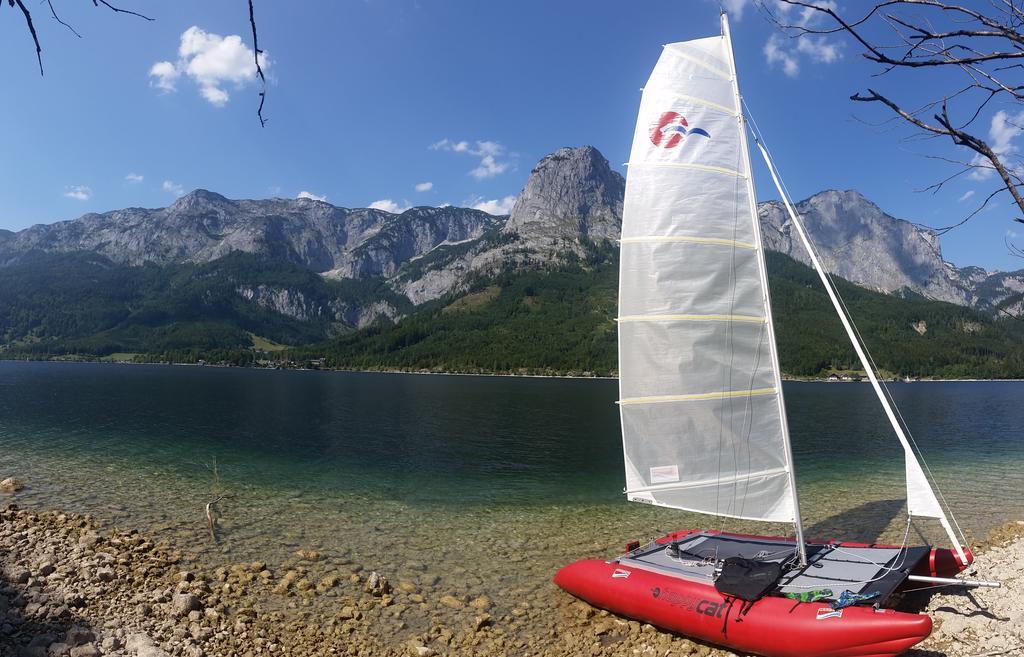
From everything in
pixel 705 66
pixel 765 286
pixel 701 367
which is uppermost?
pixel 705 66

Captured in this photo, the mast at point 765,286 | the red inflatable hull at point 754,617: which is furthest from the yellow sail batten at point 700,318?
the red inflatable hull at point 754,617

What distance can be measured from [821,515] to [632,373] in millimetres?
13652

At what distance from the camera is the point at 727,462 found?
38.5 ft

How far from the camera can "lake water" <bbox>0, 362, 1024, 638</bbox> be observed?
1598 cm

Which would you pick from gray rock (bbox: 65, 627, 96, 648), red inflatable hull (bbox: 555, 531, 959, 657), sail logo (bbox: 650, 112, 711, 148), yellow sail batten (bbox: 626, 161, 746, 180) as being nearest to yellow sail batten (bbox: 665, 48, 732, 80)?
sail logo (bbox: 650, 112, 711, 148)

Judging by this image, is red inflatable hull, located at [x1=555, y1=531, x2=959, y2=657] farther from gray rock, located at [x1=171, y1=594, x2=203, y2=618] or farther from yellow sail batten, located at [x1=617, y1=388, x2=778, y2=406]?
gray rock, located at [x1=171, y1=594, x2=203, y2=618]

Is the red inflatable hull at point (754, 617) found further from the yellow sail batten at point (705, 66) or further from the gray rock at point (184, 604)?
the yellow sail batten at point (705, 66)

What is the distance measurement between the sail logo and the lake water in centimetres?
1136

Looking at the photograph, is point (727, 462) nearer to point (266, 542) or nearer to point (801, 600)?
point (801, 600)

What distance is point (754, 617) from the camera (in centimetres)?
949

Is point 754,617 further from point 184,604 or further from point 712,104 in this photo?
point 184,604

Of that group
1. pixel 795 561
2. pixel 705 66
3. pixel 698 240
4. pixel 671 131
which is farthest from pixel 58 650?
pixel 705 66

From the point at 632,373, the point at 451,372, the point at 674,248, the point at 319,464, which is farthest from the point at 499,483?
the point at 451,372

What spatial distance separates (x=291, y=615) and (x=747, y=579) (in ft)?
31.4
